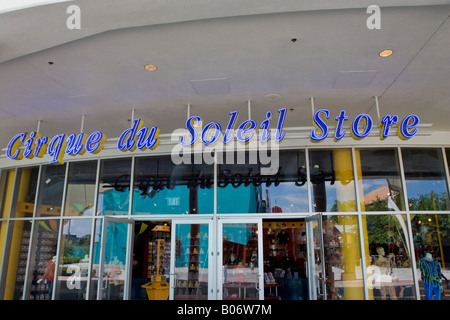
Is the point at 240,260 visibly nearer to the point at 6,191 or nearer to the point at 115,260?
the point at 115,260

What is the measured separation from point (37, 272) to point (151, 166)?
4.16 meters

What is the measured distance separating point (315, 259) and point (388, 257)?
166 cm

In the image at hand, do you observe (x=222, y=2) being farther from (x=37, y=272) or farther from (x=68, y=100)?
(x=37, y=272)

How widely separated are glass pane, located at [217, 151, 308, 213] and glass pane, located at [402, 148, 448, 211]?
98.2 inches

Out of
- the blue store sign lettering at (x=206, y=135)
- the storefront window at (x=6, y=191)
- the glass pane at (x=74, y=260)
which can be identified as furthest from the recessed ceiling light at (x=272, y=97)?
the storefront window at (x=6, y=191)

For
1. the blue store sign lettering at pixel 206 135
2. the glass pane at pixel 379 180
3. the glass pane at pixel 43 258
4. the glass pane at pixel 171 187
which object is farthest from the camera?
the glass pane at pixel 43 258

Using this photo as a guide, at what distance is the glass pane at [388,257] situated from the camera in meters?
7.41

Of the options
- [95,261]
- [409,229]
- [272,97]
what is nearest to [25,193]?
[95,261]

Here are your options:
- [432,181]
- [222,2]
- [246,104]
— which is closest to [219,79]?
[246,104]

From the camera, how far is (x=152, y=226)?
11734mm

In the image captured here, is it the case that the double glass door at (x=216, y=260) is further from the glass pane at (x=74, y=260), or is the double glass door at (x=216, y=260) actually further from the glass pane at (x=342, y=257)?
the glass pane at (x=74, y=260)

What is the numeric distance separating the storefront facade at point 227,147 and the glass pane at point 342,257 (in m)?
0.03

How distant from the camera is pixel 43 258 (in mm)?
8930

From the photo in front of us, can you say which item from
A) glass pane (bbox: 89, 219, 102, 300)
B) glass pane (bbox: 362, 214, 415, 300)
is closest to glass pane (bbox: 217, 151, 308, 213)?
glass pane (bbox: 362, 214, 415, 300)
